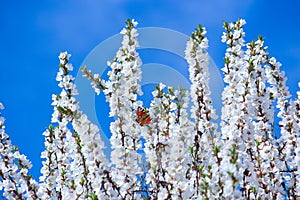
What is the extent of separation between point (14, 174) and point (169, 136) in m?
1.36

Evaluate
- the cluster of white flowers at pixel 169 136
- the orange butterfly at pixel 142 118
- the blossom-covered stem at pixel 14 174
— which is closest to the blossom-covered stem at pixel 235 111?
the cluster of white flowers at pixel 169 136

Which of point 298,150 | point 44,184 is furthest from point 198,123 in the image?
point 44,184

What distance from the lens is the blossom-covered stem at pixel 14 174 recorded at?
3928 millimetres

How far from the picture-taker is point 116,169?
338 centimetres

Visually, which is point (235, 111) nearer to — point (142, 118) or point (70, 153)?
point (142, 118)

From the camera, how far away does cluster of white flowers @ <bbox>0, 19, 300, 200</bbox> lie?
10.7ft

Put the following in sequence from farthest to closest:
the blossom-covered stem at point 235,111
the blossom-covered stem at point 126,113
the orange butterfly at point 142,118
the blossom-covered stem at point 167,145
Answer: the orange butterfly at point 142,118, the blossom-covered stem at point 126,113, the blossom-covered stem at point 167,145, the blossom-covered stem at point 235,111

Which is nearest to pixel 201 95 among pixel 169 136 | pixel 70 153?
pixel 169 136

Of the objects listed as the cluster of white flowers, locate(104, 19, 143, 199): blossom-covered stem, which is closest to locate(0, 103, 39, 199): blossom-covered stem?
the cluster of white flowers

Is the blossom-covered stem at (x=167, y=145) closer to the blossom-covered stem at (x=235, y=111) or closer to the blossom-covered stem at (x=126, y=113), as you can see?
the blossom-covered stem at (x=126, y=113)

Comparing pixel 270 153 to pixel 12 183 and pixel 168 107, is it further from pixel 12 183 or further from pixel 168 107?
pixel 12 183

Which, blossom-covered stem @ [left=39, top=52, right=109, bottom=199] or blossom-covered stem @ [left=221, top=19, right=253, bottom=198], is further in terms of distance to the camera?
blossom-covered stem @ [left=39, top=52, right=109, bottom=199]

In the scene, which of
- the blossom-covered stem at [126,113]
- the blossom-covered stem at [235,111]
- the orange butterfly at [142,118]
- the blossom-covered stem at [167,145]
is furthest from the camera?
the orange butterfly at [142,118]

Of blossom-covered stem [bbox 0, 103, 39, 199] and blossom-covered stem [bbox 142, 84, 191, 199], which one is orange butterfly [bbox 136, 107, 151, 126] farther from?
blossom-covered stem [bbox 0, 103, 39, 199]
